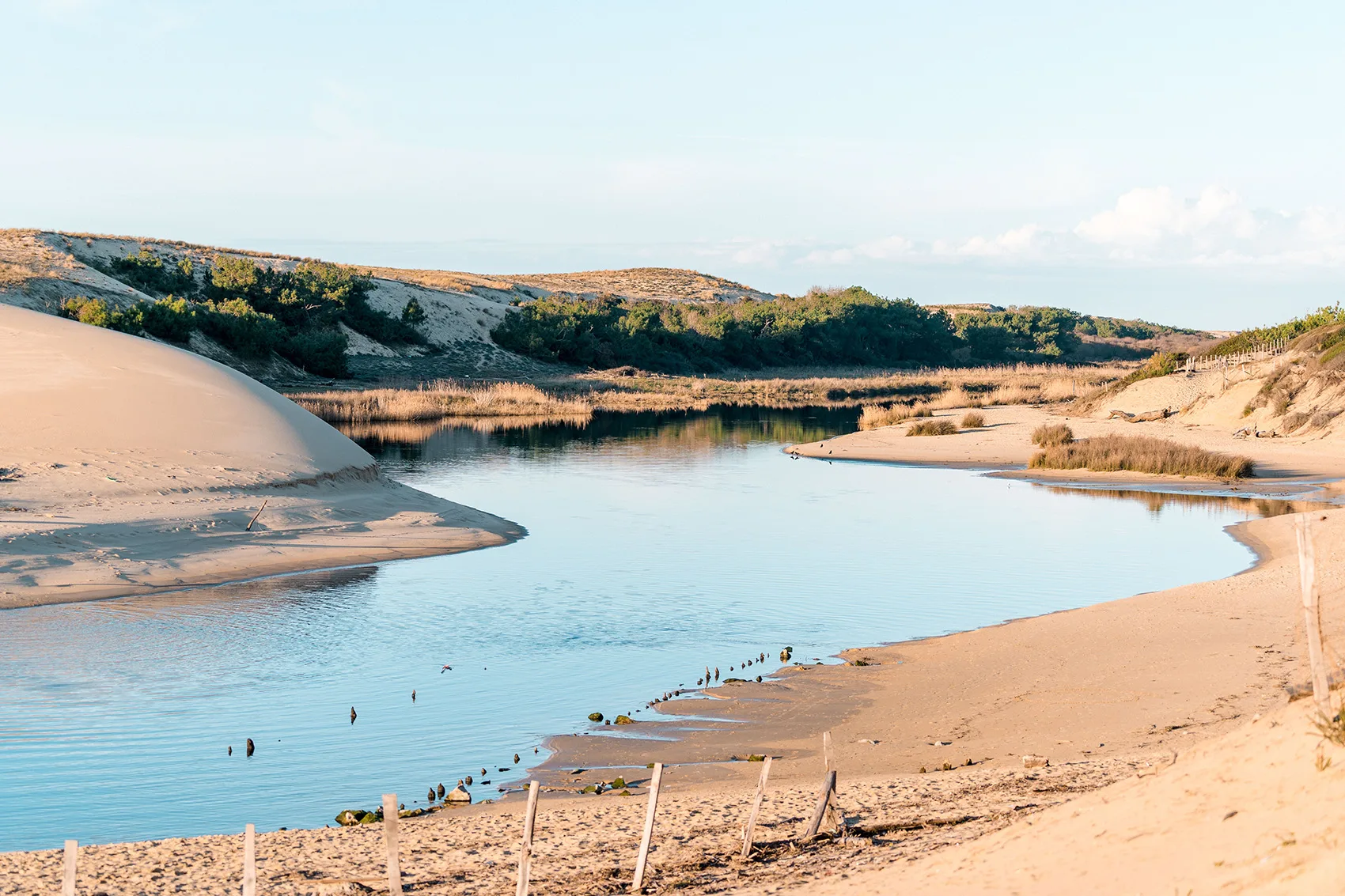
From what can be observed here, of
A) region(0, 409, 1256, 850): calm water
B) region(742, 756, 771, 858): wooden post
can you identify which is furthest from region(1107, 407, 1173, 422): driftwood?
region(742, 756, 771, 858): wooden post

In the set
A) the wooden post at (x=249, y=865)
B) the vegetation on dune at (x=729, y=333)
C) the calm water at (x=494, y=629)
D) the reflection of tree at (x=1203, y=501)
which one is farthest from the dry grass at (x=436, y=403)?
the wooden post at (x=249, y=865)

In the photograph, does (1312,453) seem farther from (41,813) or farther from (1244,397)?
(41,813)

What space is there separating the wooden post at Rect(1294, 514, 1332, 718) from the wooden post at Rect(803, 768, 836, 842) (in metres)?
2.84

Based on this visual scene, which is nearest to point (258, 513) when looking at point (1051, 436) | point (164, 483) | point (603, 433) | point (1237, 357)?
point (164, 483)

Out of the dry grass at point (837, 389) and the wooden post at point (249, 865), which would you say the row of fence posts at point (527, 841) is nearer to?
the wooden post at point (249, 865)

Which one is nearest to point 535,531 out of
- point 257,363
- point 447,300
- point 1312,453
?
point 1312,453

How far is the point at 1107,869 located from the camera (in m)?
5.92

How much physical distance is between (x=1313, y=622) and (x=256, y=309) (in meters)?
67.2

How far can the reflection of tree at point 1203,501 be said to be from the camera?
25.7 m

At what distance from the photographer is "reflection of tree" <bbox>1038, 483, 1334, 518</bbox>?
2573cm

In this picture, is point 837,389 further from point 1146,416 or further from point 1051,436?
point 1051,436

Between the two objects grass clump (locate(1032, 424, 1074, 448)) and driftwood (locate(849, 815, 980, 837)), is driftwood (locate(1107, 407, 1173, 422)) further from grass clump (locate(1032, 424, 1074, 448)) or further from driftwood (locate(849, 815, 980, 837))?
driftwood (locate(849, 815, 980, 837))

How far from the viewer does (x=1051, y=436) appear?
3772cm

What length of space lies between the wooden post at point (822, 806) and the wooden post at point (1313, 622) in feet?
9.33
